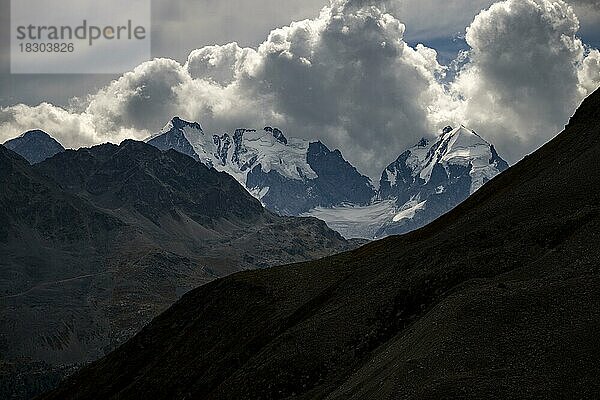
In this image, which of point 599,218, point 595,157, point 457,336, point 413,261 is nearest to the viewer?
point 457,336

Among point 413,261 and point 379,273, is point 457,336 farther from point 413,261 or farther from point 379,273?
point 379,273

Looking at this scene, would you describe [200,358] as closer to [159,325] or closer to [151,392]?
[151,392]

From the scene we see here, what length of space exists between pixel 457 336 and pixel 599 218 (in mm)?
23010

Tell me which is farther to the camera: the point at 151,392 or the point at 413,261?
the point at 151,392

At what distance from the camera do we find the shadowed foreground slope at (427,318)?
3825 cm

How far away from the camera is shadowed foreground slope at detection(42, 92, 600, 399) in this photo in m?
38.2

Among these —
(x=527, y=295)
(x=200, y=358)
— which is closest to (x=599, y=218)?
(x=527, y=295)

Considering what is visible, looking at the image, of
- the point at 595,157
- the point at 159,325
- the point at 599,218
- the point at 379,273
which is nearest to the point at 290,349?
the point at 379,273

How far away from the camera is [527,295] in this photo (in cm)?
4409

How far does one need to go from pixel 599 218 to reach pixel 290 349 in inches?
1280

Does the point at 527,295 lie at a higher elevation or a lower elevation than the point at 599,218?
lower

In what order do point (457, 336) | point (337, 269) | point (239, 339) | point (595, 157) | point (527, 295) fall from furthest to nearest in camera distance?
point (337, 269)
point (239, 339)
point (595, 157)
point (527, 295)
point (457, 336)

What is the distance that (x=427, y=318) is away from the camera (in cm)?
4859

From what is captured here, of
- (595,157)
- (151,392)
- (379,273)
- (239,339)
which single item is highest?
(595,157)
